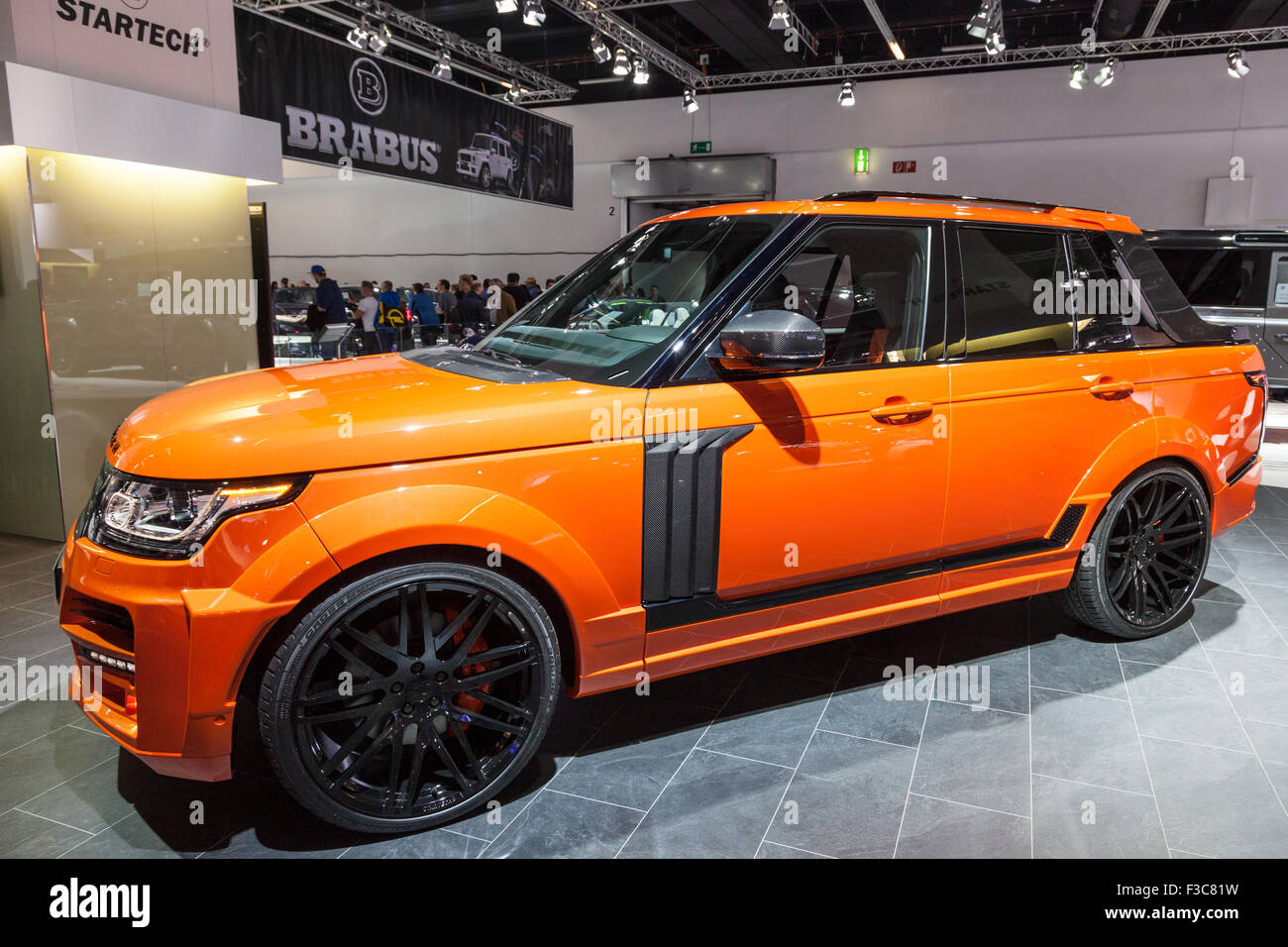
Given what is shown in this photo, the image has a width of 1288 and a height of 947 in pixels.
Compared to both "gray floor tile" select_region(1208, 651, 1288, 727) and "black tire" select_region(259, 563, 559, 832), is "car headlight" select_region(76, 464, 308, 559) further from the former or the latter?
"gray floor tile" select_region(1208, 651, 1288, 727)

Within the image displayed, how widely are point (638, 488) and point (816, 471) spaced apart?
2.02 feet

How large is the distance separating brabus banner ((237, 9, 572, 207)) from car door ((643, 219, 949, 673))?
25.7 ft

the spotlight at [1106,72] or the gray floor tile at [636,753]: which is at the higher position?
the spotlight at [1106,72]

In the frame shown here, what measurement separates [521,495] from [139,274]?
501 cm

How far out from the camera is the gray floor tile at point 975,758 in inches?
105

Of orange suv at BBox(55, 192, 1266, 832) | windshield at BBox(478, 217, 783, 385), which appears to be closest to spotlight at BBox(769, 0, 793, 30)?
orange suv at BBox(55, 192, 1266, 832)

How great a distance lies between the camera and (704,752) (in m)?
2.90

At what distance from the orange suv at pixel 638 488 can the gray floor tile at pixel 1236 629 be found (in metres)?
0.44

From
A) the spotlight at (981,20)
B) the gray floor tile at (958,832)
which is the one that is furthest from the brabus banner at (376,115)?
the gray floor tile at (958,832)

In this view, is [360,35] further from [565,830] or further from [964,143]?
[565,830]

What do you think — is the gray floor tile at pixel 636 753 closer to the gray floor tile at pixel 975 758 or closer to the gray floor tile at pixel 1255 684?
the gray floor tile at pixel 975 758
